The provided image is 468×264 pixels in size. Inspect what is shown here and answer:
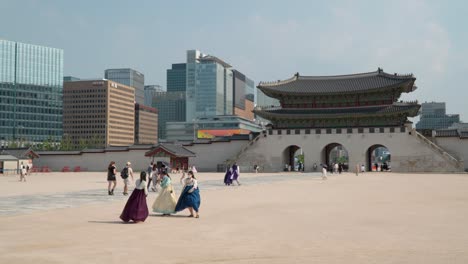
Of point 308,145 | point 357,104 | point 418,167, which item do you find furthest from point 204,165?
point 418,167

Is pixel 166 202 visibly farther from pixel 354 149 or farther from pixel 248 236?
pixel 354 149

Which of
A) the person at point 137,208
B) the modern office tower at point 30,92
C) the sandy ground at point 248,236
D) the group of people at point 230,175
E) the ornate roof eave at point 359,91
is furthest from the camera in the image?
the modern office tower at point 30,92

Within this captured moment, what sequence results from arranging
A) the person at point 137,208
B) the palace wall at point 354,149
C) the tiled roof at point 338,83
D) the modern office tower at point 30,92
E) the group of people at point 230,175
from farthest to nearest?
1. the modern office tower at point 30,92
2. the tiled roof at point 338,83
3. the palace wall at point 354,149
4. the group of people at point 230,175
5. the person at point 137,208

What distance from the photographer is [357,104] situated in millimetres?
65188

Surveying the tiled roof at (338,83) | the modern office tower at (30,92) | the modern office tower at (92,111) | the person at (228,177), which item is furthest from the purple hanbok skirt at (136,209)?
the modern office tower at (92,111)

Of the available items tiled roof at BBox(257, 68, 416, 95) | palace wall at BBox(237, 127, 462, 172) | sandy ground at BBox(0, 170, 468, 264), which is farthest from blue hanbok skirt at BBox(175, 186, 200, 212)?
tiled roof at BBox(257, 68, 416, 95)

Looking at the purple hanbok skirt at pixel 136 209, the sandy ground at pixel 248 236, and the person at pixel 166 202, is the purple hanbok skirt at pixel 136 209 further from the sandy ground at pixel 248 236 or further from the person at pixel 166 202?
the person at pixel 166 202

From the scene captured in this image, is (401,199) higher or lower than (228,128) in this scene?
lower

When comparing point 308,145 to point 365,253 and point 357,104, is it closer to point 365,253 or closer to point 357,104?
point 357,104

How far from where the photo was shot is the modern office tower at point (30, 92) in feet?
506

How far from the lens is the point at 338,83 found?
67.8 m

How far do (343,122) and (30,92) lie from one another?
127358 mm

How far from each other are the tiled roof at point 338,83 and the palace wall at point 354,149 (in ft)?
18.3

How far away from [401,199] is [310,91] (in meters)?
45.0
